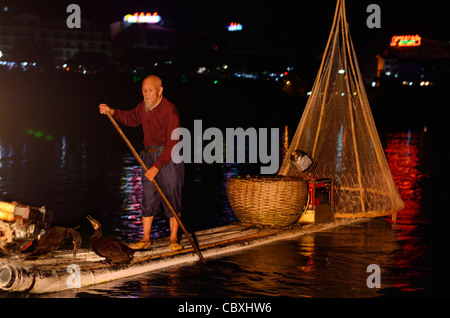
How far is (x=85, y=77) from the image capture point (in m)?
52.6

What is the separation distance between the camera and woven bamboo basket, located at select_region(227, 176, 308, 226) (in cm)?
841

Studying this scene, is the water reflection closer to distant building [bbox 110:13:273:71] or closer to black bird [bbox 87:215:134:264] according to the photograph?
black bird [bbox 87:215:134:264]

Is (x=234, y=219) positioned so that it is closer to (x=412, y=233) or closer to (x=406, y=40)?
(x=412, y=233)

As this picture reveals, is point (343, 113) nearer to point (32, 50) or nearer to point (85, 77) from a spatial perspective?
point (85, 77)

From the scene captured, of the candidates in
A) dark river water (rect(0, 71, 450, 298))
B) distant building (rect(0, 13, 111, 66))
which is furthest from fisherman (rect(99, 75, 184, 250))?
distant building (rect(0, 13, 111, 66))

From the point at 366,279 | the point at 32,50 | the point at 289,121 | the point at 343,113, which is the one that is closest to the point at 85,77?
the point at 289,121

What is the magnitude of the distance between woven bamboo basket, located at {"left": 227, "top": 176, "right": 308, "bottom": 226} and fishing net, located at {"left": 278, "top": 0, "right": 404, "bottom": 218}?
0.95 metres

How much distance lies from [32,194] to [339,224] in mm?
5786

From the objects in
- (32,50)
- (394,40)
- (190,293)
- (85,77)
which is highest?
(394,40)

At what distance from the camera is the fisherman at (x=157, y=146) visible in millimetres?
7098

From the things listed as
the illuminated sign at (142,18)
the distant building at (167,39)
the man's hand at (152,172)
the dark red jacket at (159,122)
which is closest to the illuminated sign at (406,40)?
the distant building at (167,39)

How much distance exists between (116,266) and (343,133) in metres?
4.82

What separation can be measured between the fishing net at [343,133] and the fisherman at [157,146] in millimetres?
2635

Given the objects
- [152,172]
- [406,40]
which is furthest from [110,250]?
[406,40]
